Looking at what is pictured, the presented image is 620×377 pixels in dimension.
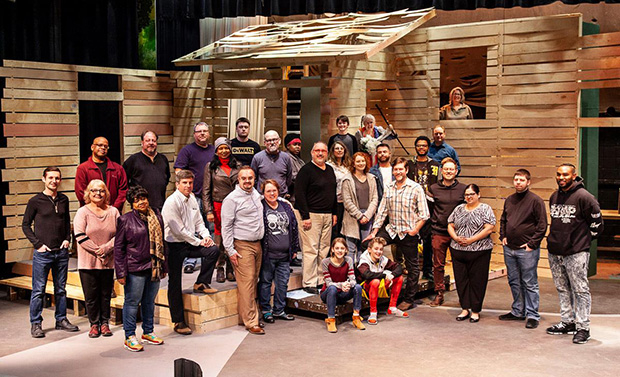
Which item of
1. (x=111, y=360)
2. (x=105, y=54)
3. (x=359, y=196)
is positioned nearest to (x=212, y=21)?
(x=105, y=54)

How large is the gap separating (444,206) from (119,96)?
15.8ft

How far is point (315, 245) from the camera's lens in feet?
27.1

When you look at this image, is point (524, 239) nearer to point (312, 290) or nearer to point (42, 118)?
point (312, 290)

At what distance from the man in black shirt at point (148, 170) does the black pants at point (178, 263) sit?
1327mm

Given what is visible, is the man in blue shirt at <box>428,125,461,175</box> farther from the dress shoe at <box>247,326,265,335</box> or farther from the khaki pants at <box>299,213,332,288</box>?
the dress shoe at <box>247,326,265,335</box>

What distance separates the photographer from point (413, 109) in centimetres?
1122

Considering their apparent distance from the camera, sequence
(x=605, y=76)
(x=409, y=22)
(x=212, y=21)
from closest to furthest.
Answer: (x=605, y=76)
(x=409, y=22)
(x=212, y=21)

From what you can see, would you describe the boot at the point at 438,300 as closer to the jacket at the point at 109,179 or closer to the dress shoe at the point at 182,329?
the dress shoe at the point at 182,329

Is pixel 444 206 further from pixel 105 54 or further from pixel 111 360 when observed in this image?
pixel 105 54

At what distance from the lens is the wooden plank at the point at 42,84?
30.9ft

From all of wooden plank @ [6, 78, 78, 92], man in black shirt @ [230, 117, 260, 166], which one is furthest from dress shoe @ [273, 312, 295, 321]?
wooden plank @ [6, 78, 78, 92]

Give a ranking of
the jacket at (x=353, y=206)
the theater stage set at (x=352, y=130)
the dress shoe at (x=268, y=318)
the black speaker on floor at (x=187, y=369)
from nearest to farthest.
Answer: the black speaker on floor at (x=187, y=369) → the theater stage set at (x=352, y=130) → the dress shoe at (x=268, y=318) → the jacket at (x=353, y=206)

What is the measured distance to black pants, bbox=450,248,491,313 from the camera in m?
8.01

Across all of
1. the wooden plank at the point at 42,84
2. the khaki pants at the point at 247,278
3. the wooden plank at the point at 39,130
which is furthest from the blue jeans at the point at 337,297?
the wooden plank at the point at 42,84
